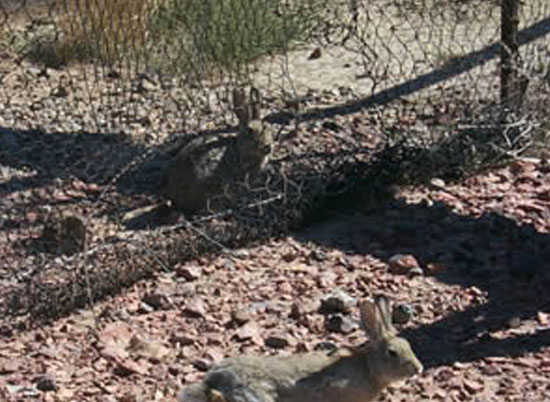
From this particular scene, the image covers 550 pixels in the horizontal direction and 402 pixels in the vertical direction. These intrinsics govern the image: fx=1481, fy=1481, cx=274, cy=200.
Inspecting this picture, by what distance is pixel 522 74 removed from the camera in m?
7.70

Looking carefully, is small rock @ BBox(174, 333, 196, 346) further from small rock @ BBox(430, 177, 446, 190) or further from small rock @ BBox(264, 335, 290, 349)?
small rock @ BBox(430, 177, 446, 190)

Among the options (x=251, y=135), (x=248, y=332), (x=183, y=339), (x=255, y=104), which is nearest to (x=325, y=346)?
(x=248, y=332)

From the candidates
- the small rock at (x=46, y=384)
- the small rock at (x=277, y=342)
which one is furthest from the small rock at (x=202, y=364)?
the small rock at (x=46, y=384)

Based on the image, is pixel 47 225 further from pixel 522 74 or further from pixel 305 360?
pixel 522 74

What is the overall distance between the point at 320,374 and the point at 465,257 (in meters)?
1.88

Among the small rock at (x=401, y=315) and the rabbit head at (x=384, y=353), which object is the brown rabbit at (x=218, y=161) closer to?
the small rock at (x=401, y=315)

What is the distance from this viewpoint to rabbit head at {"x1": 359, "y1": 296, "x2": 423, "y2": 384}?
5012 mm

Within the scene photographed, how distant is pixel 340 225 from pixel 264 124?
793 mm

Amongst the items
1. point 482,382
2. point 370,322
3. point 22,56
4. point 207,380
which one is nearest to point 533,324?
point 482,382

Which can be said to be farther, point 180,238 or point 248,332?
point 180,238

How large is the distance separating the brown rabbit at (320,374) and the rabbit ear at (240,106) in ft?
8.58

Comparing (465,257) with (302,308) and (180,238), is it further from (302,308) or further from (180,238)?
(180,238)

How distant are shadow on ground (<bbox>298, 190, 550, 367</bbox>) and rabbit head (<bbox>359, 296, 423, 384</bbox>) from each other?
605 millimetres

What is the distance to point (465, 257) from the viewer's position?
21.9 ft
